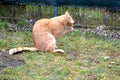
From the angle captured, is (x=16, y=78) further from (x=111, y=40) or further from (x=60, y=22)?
(x=111, y=40)

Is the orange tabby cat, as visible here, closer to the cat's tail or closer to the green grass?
the cat's tail

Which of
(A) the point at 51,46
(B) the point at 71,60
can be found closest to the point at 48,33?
(A) the point at 51,46

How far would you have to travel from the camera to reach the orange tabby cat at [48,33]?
6.56m

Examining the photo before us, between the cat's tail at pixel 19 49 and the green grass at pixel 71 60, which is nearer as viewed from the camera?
the green grass at pixel 71 60

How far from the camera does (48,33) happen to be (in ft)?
21.9

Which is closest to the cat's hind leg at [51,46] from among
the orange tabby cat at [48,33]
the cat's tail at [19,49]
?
the orange tabby cat at [48,33]

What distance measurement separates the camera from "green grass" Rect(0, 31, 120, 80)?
5496 mm

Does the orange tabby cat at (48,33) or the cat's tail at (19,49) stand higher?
the orange tabby cat at (48,33)

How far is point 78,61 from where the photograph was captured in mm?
6152

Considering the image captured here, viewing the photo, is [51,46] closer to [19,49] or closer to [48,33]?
[48,33]

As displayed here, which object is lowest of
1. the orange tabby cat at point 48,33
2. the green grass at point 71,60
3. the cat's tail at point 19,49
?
the green grass at point 71,60

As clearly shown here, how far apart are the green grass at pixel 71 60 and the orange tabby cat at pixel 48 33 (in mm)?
132

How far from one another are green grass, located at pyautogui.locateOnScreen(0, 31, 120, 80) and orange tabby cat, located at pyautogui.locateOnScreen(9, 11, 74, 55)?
132 mm

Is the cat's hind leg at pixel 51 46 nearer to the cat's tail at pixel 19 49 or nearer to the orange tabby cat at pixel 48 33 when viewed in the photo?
the orange tabby cat at pixel 48 33
